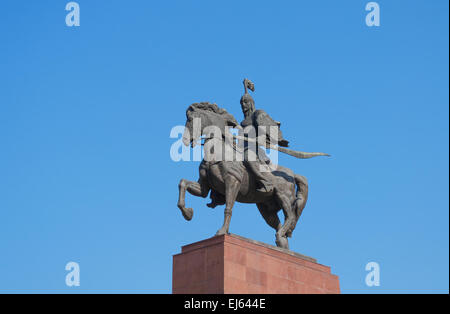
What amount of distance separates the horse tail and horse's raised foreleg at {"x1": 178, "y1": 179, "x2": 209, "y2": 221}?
2.32 metres

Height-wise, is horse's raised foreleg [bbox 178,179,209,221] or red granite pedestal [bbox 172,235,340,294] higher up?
horse's raised foreleg [bbox 178,179,209,221]

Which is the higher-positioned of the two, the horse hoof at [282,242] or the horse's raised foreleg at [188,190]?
the horse's raised foreleg at [188,190]

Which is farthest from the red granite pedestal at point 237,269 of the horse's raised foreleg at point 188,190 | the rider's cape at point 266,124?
the rider's cape at point 266,124

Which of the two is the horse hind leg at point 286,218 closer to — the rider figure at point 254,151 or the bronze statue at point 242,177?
the bronze statue at point 242,177

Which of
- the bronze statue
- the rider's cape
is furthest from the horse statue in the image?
the rider's cape

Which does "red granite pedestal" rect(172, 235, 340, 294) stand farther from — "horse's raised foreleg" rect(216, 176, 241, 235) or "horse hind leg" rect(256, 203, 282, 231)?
"horse hind leg" rect(256, 203, 282, 231)

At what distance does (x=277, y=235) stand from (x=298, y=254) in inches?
27.4

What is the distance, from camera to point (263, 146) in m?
17.5

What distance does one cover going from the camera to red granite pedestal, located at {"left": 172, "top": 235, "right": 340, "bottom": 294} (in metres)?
14.9

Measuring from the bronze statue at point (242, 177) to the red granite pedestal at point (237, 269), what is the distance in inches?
24.3

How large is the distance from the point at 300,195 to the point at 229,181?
234 centimetres

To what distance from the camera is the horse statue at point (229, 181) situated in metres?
16.4

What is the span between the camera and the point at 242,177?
1662 cm
